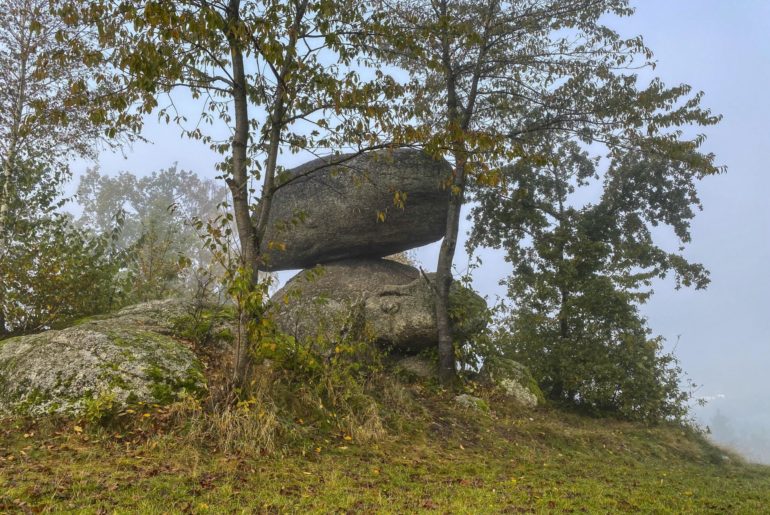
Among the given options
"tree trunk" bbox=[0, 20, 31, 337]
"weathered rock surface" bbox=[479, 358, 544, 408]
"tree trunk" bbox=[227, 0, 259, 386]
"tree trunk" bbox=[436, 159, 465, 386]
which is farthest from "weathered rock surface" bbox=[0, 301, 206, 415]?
"weathered rock surface" bbox=[479, 358, 544, 408]

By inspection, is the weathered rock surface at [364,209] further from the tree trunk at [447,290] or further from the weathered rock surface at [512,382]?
the weathered rock surface at [512,382]

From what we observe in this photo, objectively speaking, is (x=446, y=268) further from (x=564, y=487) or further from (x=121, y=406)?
(x=121, y=406)

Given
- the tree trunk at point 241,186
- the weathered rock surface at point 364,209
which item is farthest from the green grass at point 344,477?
the weathered rock surface at point 364,209

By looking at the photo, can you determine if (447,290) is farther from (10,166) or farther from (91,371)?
(10,166)

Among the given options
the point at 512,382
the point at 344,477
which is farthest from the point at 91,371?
the point at 512,382

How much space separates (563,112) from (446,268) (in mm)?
5771

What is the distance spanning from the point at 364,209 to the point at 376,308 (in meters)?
3.07

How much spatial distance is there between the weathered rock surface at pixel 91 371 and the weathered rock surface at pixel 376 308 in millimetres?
4582

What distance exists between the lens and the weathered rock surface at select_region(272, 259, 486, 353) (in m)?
13.8

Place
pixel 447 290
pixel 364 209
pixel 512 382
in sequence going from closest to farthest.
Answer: pixel 512 382, pixel 447 290, pixel 364 209

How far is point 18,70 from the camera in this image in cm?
1430

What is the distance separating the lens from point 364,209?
1555 cm

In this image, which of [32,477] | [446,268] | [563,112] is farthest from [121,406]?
[563,112]

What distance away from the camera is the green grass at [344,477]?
5.49 metres
